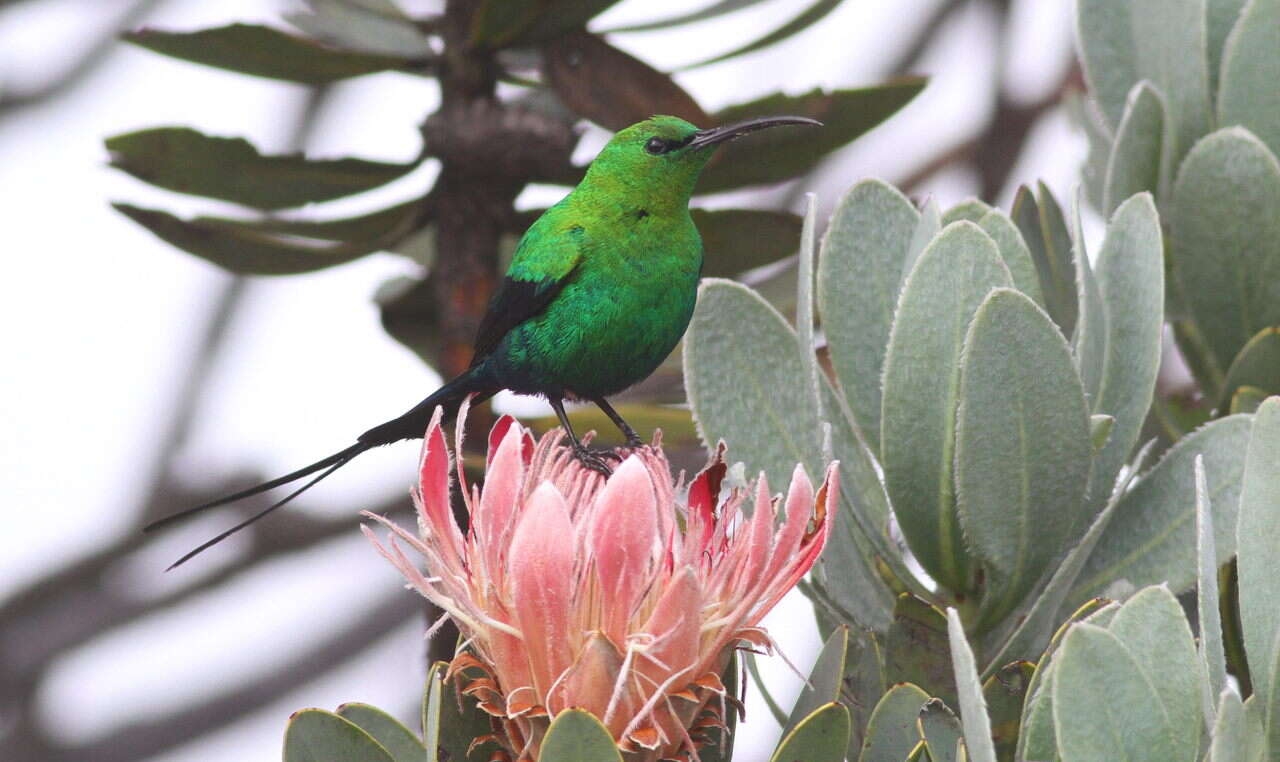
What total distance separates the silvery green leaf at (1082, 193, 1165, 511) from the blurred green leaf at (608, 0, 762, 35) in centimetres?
47

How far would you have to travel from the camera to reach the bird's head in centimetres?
93

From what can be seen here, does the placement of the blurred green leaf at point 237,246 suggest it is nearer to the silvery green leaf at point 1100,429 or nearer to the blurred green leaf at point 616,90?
the blurred green leaf at point 616,90

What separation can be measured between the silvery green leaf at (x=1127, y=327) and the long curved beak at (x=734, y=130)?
185 millimetres

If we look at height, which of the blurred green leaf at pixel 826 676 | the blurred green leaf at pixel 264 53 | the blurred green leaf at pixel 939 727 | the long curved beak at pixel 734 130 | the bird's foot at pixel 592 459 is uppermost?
the blurred green leaf at pixel 264 53

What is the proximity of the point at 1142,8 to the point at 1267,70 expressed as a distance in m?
0.11

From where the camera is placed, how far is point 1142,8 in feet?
3.49

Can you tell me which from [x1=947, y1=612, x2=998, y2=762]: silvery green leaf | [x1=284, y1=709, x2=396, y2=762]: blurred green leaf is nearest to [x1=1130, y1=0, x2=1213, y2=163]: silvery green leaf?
[x1=947, y1=612, x2=998, y2=762]: silvery green leaf

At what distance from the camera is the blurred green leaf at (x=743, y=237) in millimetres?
999

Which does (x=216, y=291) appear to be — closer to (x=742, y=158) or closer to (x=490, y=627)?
(x=742, y=158)

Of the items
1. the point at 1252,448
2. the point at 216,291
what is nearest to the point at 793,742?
the point at 1252,448

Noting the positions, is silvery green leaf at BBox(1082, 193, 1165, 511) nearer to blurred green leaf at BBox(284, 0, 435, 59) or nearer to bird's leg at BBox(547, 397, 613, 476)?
bird's leg at BBox(547, 397, 613, 476)

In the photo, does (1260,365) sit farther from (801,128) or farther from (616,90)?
(616,90)

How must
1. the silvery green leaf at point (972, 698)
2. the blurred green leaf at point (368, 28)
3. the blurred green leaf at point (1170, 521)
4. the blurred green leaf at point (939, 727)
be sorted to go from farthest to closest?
1. the blurred green leaf at point (368, 28)
2. the blurred green leaf at point (1170, 521)
3. the blurred green leaf at point (939, 727)
4. the silvery green leaf at point (972, 698)

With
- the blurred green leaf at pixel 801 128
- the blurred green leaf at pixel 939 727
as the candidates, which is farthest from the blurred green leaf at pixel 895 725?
the blurred green leaf at pixel 801 128
